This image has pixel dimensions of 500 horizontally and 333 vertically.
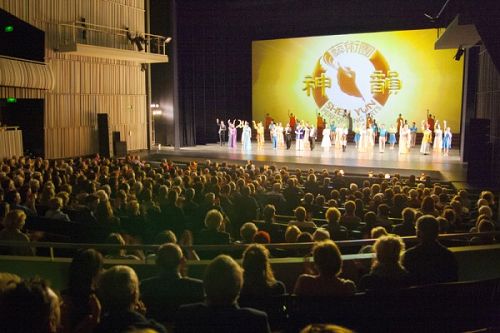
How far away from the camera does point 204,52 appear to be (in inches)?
989

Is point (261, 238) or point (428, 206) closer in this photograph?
point (261, 238)

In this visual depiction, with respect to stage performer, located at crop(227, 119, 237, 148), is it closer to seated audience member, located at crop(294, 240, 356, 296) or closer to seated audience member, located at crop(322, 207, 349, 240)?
seated audience member, located at crop(322, 207, 349, 240)

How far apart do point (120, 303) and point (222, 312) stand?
504mm

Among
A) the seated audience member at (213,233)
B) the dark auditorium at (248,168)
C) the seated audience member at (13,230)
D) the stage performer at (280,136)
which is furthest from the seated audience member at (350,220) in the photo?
the stage performer at (280,136)

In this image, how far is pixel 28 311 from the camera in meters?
2.25

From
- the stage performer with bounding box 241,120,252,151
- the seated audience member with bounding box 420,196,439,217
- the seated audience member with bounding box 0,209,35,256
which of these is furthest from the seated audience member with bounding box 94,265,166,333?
the stage performer with bounding box 241,120,252,151

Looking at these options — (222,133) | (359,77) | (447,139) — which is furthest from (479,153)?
(222,133)

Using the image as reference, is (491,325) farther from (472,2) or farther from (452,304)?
(472,2)

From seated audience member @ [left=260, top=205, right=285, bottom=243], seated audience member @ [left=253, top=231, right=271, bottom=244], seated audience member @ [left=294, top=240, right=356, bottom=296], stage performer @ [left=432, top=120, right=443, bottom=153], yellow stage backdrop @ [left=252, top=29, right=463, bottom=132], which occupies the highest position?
yellow stage backdrop @ [left=252, top=29, right=463, bottom=132]

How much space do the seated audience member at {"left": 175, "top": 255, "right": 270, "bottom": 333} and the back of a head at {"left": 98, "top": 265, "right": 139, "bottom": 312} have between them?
0.26 metres

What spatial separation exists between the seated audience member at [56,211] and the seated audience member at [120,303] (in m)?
4.43

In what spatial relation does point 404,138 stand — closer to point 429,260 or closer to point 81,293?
point 429,260

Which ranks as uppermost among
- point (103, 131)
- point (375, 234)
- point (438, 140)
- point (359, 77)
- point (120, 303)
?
point (359, 77)

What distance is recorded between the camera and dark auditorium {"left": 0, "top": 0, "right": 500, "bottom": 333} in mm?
3396
